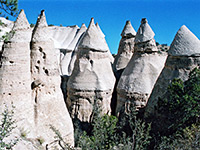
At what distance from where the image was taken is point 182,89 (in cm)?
774

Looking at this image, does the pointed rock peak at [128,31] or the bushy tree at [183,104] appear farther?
the pointed rock peak at [128,31]

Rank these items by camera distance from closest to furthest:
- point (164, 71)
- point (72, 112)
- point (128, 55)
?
point (164, 71)
point (72, 112)
point (128, 55)

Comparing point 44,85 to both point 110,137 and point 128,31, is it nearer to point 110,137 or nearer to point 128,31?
point 110,137

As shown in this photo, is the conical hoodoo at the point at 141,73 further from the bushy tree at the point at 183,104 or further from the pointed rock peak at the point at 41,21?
the pointed rock peak at the point at 41,21

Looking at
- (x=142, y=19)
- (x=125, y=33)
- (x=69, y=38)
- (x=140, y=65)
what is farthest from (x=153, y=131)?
(x=69, y=38)

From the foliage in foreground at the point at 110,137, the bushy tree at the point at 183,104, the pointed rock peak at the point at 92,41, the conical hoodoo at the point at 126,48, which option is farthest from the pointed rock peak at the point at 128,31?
the bushy tree at the point at 183,104

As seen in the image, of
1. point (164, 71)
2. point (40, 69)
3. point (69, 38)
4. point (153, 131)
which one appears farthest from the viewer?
point (69, 38)

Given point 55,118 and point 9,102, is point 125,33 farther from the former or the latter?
point 9,102

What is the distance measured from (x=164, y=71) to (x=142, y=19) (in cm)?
380

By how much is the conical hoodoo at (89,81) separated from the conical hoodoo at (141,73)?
2.58 ft

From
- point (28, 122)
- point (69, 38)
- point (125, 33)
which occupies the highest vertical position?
point (69, 38)

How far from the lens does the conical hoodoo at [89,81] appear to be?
35.9ft

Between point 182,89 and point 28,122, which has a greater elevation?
point 182,89

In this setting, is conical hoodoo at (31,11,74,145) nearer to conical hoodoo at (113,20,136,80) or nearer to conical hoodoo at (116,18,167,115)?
conical hoodoo at (116,18,167,115)
